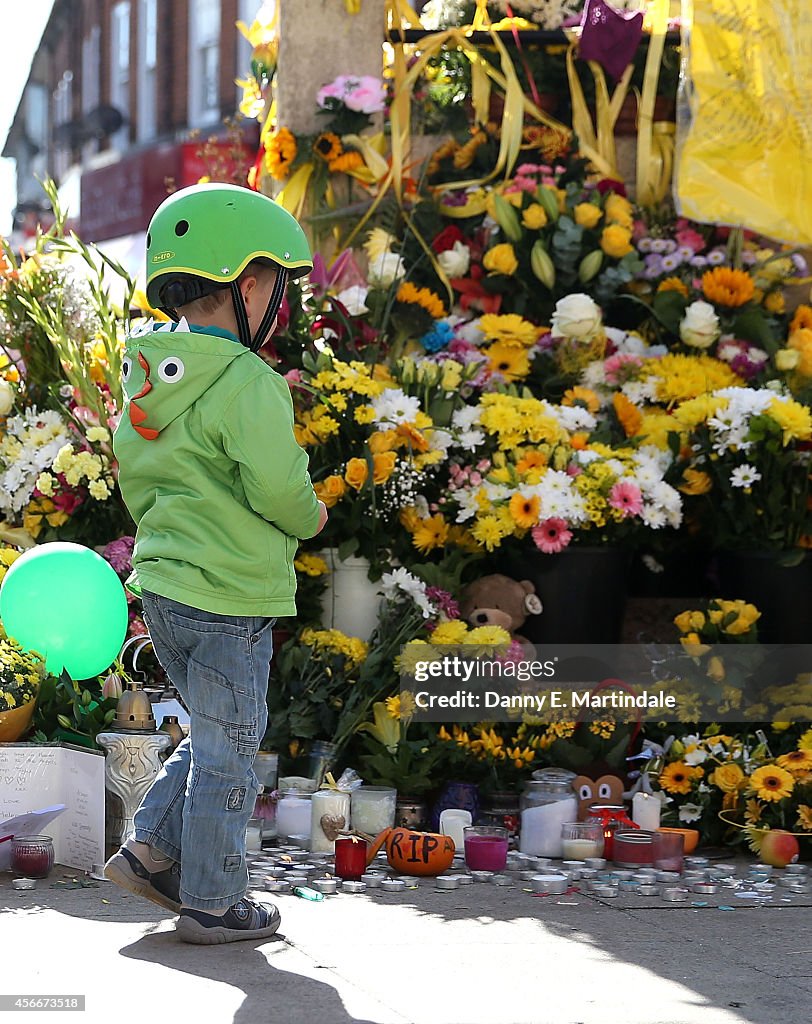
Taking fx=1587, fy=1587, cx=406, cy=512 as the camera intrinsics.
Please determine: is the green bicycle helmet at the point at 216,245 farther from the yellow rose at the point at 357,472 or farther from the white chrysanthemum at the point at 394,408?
the white chrysanthemum at the point at 394,408

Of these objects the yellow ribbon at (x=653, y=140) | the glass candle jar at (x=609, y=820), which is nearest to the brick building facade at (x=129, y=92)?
the yellow ribbon at (x=653, y=140)

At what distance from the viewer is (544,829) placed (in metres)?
4.50

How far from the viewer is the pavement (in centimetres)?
286

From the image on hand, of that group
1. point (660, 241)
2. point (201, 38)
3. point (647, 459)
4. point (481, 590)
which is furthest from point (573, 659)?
point (201, 38)

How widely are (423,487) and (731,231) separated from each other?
2.17 meters

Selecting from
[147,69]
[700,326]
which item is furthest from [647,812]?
[147,69]

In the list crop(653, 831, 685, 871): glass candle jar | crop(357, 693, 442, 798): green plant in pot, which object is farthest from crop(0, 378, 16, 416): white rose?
crop(653, 831, 685, 871): glass candle jar

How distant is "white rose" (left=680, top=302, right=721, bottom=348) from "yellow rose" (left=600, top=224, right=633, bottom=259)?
0.41 meters

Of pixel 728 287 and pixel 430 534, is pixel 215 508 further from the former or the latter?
pixel 728 287

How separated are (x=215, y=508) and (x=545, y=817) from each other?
1.71 metres

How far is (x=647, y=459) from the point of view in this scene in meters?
5.53

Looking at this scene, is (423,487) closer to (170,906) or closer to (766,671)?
(766,671)

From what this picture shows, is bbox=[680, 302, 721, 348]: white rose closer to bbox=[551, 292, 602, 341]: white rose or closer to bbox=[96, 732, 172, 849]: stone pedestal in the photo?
bbox=[551, 292, 602, 341]: white rose

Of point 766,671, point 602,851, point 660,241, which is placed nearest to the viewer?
point 602,851
